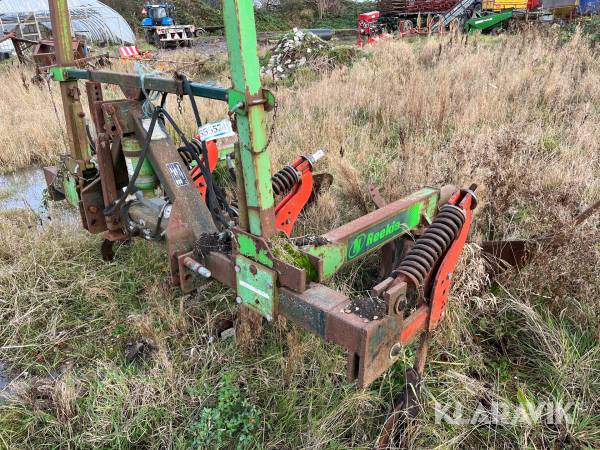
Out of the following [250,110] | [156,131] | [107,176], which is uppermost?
[250,110]

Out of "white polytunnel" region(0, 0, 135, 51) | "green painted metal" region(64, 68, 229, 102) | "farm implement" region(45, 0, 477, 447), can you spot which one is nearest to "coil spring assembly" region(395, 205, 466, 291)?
"farm implement" region(45, 0, 477, 447)

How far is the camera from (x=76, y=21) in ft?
70.6

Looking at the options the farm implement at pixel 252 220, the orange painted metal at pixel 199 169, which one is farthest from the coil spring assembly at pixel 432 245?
the orange painted metal at pixel 199 169

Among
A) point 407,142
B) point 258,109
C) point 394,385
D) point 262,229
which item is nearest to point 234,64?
point 258,109

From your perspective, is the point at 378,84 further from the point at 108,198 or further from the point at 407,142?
the point at 108,198

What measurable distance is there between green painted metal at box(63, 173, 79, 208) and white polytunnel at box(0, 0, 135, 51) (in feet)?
59.8

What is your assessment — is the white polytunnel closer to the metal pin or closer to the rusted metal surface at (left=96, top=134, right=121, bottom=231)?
the rusted metal surface at (left=96, top=134, right=121, bottom=231)

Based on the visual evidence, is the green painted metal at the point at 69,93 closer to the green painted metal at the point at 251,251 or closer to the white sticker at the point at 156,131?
the white sticker at the point at 156,131

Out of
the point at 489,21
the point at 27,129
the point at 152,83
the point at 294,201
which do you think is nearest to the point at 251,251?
the point at 152,83

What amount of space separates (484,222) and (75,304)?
2.70 meters

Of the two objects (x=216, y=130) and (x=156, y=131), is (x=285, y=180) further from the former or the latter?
(x=216, y=130)

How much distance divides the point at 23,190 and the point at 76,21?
20.0 m

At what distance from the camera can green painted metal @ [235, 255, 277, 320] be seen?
5.76ft

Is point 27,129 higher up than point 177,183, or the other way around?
point 177,183
